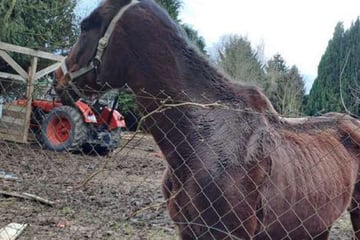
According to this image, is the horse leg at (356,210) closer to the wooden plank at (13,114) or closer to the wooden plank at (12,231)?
the wooden plank at (12,231)

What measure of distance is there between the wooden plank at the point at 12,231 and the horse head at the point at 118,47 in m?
1.74

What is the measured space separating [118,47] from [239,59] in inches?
813

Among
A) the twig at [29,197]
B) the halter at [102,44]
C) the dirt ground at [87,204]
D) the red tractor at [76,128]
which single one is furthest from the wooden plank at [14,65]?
the halter at [102,44]

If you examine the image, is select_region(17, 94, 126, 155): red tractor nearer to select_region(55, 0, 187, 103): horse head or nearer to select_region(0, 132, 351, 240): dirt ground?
select_region(0, 132, 351, 240): dirt ground

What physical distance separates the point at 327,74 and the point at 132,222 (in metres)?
16.1

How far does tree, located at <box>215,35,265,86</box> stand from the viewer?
21.5 meters

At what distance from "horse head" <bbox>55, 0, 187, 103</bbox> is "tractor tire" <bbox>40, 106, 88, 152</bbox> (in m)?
7.13

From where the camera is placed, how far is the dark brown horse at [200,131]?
8.66 ft

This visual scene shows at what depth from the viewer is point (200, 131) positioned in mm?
2768

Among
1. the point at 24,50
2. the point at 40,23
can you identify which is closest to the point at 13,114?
the point at 24,50

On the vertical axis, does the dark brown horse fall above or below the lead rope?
below

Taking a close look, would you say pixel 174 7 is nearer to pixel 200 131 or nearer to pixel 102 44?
pixel 102 44

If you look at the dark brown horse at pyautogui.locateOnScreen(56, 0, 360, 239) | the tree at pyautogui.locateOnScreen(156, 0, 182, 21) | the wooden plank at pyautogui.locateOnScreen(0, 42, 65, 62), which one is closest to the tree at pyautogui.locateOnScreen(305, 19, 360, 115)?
the tree at pyautogui.locateOnScreen(156, 0, 182, 21)

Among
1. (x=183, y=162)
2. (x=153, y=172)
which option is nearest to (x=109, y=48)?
(x=183, y=162)
